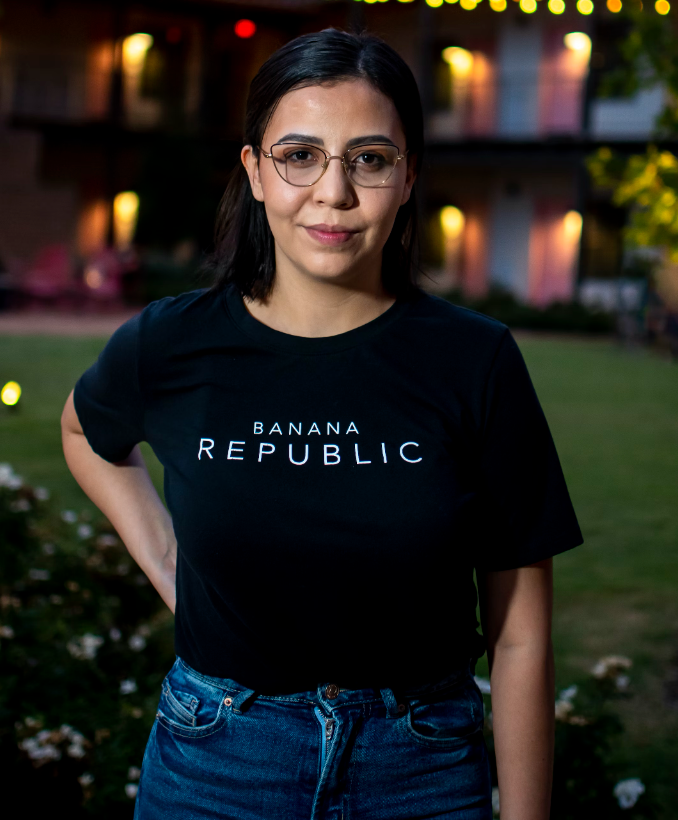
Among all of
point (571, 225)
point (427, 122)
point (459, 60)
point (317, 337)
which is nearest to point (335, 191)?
point (317, 337)

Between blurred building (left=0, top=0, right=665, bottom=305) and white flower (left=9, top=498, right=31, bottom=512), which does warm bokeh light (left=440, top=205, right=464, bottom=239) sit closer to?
blurred building (left=0, top=0, right=665, bottom=305)

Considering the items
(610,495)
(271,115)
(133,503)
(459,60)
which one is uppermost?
(459,60)

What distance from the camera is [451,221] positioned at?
27.0 metres

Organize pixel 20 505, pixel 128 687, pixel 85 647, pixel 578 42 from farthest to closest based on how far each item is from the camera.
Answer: pixel 578 42 < pixel 20 505 < pixel 85 647 < pixel 128 687

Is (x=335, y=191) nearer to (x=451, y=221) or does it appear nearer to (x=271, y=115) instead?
(x=271, y=115)

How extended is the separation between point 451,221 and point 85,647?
24.5m

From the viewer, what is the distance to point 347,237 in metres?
1.62

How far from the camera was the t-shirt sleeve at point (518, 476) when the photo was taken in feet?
5.16

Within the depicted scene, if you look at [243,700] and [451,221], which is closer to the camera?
[243,700]

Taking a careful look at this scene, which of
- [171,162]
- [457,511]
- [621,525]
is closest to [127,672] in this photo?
[457,511]

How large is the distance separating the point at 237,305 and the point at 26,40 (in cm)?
2598

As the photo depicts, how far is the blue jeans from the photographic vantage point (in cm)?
155

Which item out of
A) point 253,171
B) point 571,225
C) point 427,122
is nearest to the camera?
point 253,171

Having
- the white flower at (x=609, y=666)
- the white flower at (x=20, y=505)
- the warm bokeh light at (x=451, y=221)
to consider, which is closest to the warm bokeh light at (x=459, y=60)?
the warm bokeh light at (x=451, y=221)
